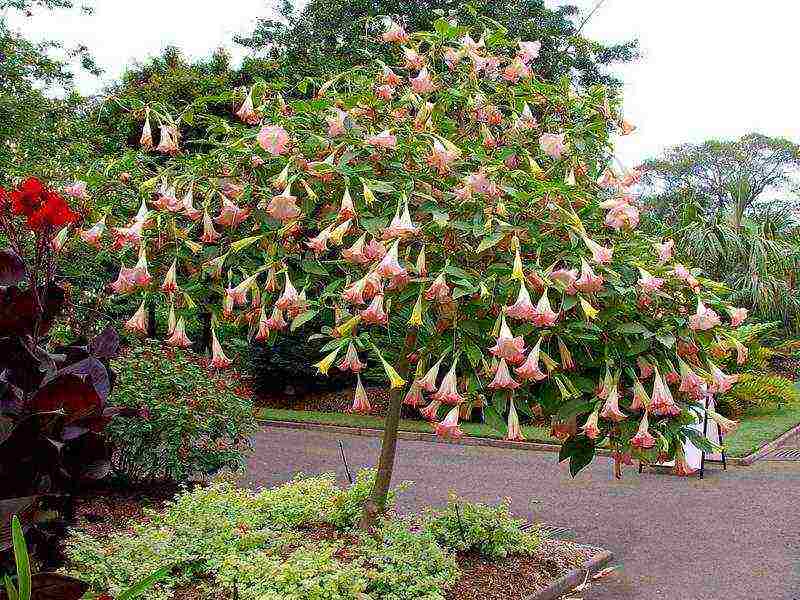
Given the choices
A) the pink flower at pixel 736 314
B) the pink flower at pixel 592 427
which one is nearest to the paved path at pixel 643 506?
the pink flower at pixel 592 427

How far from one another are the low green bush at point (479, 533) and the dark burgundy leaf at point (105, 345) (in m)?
2.21

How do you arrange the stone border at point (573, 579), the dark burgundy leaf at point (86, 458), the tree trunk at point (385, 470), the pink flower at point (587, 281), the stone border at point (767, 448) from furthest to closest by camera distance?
the stone border at point (767, 448)
the tree trunk at point (385, 470)
the stone border at point (573, 579)
the dark burgundy leaf at point (86, 458)
the pink flower at point (587, 281)

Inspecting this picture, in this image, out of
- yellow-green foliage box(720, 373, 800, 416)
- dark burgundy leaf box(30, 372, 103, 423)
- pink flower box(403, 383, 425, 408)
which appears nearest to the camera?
dark burgundy leaf box(30, 372, 103, 423)

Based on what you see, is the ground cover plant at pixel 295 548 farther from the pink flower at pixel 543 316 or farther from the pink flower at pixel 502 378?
the pink flower at pixel 543 316

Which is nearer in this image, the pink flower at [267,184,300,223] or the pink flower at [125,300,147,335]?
the pink flower at [267,184,300,223]

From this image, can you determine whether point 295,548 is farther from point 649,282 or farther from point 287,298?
point 649,282

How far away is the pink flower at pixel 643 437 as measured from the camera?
3.70 meters

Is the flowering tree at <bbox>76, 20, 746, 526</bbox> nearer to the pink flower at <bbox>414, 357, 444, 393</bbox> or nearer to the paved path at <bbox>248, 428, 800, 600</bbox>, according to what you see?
the pink flower at <bbox>414, 357, 444, 393</bbox>

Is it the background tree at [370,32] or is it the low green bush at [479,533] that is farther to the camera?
the background tree at [370,32]

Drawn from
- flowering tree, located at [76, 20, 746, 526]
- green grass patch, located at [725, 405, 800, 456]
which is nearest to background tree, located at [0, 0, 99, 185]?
flowering tree, located at [76, 20, 746, 526]

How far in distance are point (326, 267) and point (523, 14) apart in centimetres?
1170

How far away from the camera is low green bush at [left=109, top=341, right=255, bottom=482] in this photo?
21.8 feet

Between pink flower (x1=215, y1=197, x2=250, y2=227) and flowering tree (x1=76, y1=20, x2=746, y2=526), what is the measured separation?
1cm

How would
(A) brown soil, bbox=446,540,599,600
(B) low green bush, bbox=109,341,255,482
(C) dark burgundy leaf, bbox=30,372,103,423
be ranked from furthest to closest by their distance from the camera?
(B) low green bush, bbox=109,341,255,482 < (A) brown soil, bbox=446,540,599,600 < (C) dark burgundy leaf, bbox=30,372,103,423
